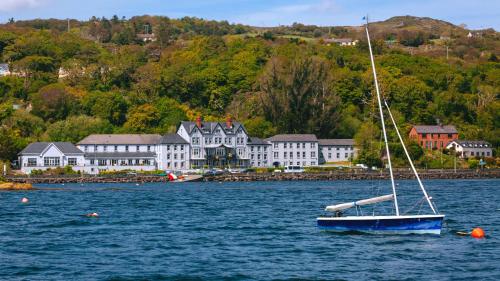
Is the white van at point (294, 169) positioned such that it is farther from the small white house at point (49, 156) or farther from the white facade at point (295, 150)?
the small white house at point (49, 156)

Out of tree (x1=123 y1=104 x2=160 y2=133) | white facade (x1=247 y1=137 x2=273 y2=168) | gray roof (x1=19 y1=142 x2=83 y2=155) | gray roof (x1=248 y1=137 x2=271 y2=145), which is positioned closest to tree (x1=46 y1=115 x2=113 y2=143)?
tree (x1=123 y1=104 x2=160 y2=133)

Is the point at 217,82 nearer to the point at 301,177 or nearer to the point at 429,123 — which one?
the point at 429,123

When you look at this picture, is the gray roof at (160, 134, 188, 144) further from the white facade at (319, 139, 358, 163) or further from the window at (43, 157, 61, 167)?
the white facade at (319, 139, 358, 163)

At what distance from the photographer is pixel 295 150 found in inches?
6270

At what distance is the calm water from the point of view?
4191cm

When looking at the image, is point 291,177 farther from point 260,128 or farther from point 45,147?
point 45,147

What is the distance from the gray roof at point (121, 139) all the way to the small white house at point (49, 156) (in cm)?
441

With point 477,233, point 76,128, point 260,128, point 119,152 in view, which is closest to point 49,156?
point 119,152

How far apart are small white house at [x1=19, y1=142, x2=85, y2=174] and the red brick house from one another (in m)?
64.0

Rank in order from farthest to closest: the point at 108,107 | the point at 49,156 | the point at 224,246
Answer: the point at 108,107 → the point at 49,156 → the point at 224,246

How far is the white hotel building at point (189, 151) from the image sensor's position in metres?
148

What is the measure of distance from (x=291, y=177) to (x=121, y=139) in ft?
107

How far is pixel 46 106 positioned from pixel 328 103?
5675cm

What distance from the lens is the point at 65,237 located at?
55.7 metres
